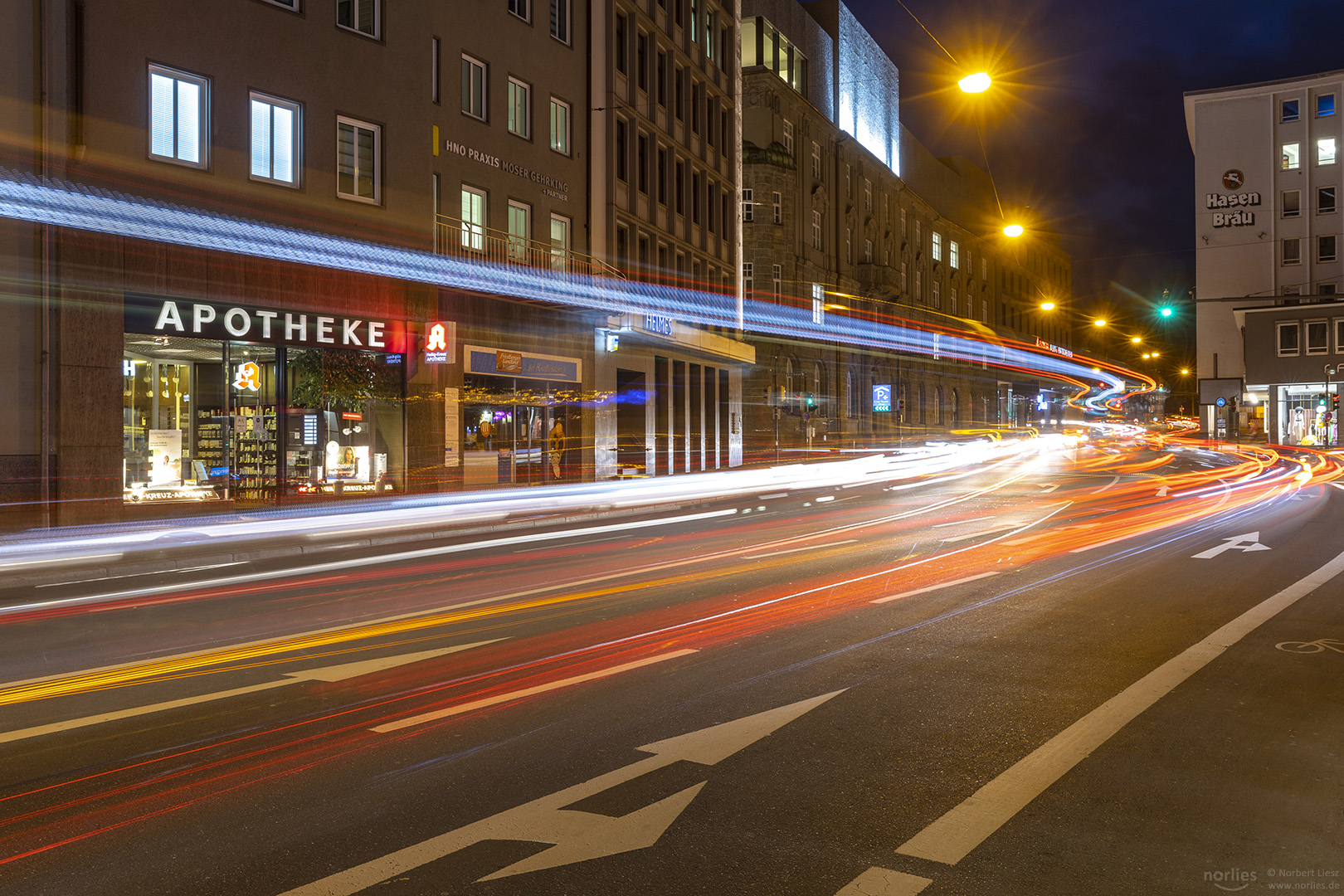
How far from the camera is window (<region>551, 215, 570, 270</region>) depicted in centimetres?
2855

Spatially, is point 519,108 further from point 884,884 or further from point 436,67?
point 884,884

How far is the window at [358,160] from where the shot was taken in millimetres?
21172

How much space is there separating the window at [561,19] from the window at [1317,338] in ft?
157

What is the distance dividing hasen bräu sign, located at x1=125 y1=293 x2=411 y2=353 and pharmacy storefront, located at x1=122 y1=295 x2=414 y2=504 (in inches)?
0.8

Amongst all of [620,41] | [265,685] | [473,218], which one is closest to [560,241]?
[473,218]

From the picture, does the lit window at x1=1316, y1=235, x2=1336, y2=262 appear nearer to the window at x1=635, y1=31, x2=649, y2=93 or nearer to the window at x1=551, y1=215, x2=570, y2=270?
the window at x1=635, y1=31, x2=649, y2=93

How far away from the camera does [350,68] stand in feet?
69.6

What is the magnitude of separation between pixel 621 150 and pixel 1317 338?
4504cm

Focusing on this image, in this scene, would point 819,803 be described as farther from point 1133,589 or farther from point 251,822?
point 1133,589

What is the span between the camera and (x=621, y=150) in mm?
32062

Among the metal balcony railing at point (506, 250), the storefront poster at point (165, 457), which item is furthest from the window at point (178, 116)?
the metal balcony railing at point (506, 250)

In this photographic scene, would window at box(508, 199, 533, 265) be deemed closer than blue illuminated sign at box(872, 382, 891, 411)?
Yes

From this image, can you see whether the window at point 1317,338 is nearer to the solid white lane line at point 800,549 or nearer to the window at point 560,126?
the window at point 560,126

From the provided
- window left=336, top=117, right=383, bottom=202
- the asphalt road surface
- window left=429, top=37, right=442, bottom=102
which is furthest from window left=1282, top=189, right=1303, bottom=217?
the asphalt road surface
